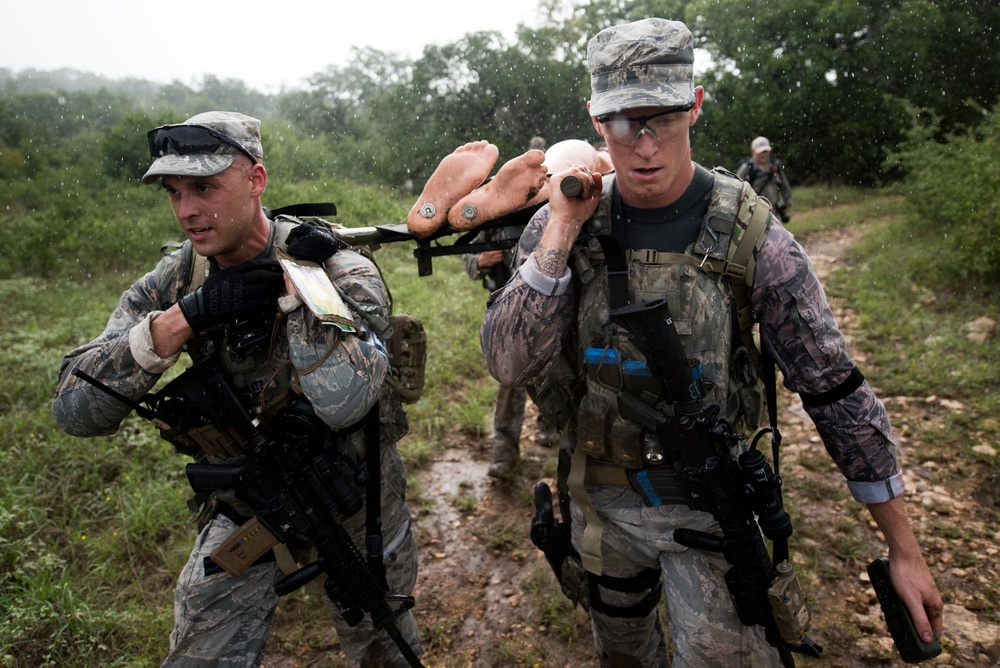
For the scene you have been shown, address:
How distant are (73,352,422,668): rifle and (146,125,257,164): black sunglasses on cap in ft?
2.33

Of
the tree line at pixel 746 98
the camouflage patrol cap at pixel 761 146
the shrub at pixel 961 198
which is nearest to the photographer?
the shrub at pixel 961 198

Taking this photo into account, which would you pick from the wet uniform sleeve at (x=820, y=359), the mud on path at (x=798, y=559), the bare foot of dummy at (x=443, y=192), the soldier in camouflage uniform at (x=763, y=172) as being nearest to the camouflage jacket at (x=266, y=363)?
the bare foot of dummy at (x=443, y=192)

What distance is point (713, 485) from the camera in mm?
1997

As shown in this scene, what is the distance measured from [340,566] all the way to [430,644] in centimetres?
138

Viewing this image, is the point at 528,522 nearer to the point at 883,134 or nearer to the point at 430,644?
the point at 430,644

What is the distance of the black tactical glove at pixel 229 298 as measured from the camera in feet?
7.02

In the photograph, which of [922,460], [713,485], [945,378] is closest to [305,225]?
[713,485]

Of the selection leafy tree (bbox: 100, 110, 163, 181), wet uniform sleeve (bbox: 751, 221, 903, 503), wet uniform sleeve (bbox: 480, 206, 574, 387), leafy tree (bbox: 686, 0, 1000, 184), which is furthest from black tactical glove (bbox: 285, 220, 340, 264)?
leafy tree (bbox: 686, 0, 1000, 184)

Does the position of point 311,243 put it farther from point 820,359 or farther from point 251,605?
point 820,359

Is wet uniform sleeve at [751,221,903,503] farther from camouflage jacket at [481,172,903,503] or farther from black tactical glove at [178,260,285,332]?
black tactical glove at [178,260,285,332]

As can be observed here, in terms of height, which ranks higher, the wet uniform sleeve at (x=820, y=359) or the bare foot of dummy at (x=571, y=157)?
the bare foot of dummy at (x=571, y=157)

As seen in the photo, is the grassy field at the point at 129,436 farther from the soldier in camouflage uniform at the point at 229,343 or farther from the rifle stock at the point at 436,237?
the rifle stock at the point at 436,237

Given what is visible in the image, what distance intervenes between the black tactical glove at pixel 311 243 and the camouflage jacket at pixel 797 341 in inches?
27.0

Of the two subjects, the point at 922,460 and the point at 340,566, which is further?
the point at 922,460
